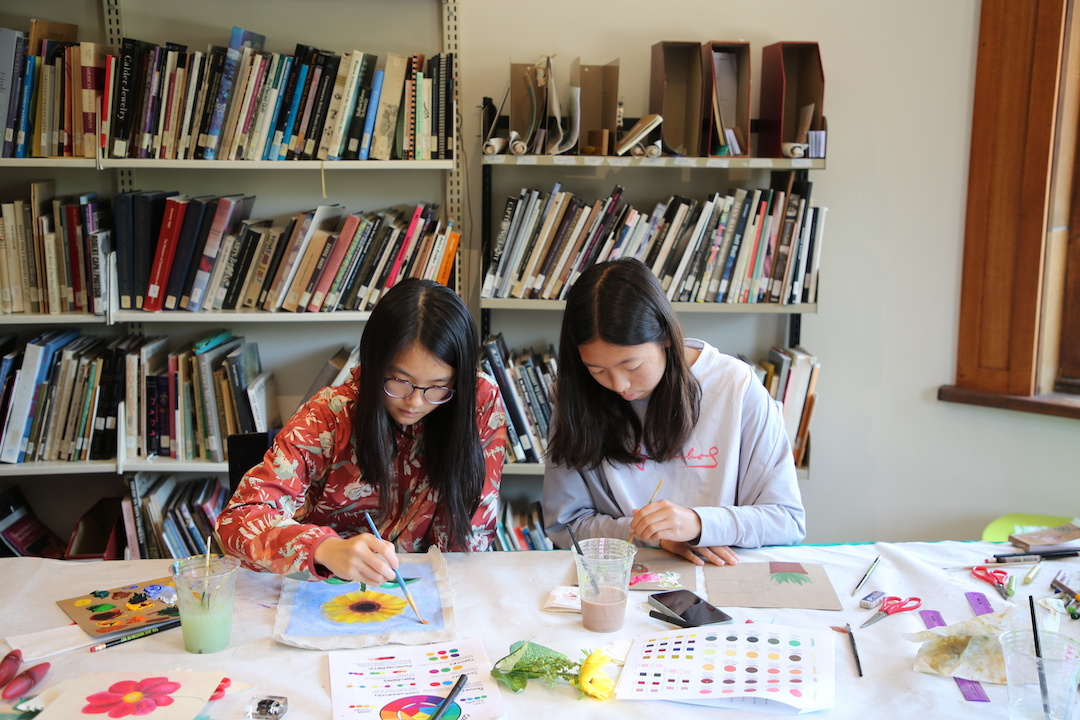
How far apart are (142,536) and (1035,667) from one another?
2.40 m

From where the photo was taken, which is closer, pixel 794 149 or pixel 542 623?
pixel 542 623

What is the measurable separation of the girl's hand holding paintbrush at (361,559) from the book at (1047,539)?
1.15 meters

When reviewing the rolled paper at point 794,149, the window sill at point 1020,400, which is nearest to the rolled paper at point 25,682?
the rolled paper at point 794,149

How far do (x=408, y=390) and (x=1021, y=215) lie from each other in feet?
6.42

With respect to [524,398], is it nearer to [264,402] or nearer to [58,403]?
[264,402]

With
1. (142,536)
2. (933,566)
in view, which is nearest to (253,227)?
(142,536)

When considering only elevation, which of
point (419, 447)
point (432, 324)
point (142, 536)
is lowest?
point (142, 536)

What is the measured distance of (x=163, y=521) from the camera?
2.59m

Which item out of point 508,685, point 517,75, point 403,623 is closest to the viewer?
point 508,685

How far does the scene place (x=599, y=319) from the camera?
1560 millimetres

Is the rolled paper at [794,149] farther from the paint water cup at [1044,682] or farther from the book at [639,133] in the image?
the paint water cup at [1044,682]

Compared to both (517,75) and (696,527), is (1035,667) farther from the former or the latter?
(517,75)

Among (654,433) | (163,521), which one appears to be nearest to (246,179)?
(163,521)

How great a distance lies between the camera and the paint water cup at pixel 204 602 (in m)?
1.19
